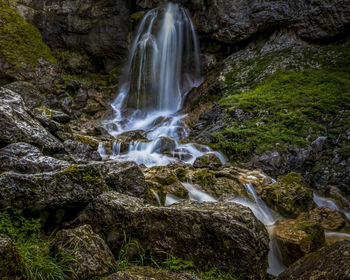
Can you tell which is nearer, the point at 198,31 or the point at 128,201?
the point at 128,201

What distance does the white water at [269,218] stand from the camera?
3.94 meters

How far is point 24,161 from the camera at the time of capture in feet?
10.3

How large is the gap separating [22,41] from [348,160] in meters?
20.5

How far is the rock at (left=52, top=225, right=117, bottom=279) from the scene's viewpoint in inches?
74.3

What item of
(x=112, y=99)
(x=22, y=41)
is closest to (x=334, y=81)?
(x=112, y=99)

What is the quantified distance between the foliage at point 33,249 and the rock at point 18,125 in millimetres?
2226

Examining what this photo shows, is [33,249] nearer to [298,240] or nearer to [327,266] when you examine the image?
[327,266]

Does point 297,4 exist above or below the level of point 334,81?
above

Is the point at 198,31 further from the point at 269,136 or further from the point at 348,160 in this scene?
the point at 348,160

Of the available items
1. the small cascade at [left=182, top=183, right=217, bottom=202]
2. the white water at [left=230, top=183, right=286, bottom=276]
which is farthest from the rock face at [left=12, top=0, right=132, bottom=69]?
the white water at [left=230, top=183, right=286, bottom=276]

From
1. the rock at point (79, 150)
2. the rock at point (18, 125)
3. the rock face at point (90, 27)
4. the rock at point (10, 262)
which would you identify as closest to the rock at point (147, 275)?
the rock at point (10, 262)

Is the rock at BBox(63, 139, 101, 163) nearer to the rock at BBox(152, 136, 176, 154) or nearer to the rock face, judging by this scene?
the rock at BBox(152, 136, 176, 154)

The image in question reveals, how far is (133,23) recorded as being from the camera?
69.2ft

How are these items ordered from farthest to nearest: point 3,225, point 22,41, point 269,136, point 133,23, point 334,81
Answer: point 133,23 → point 22,41 → point 334,81 → point 269,136 → point 3,225
